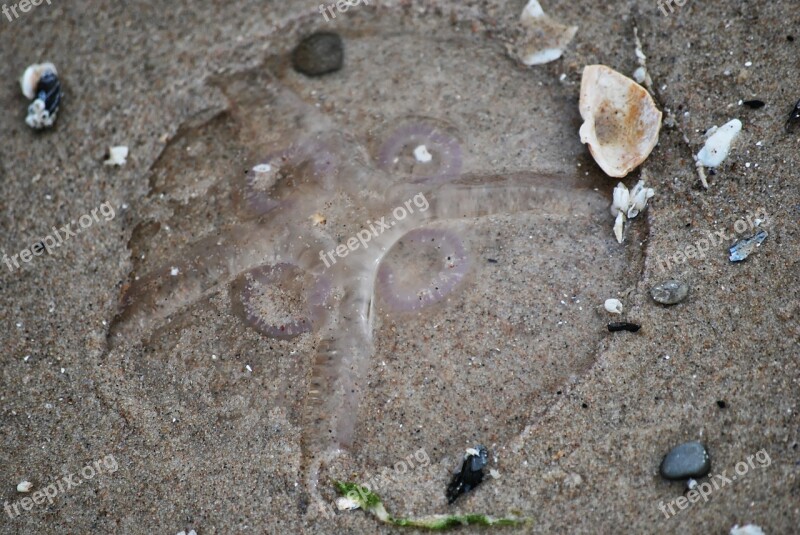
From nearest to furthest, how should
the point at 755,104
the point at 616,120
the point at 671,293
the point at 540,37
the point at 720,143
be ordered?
the point at 671,293
the point at 720,143
the point at 755,104
the point at 616,120
the point at 540,37

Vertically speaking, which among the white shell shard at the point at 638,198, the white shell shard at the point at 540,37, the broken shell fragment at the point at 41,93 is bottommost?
the white shell shard at the point at 638,198

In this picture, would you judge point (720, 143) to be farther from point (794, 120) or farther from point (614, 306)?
point (614, 306)

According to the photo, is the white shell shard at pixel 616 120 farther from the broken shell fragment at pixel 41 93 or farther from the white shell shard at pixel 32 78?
the white shell shard at pixel 32 78

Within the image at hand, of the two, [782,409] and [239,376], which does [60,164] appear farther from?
[782,409]

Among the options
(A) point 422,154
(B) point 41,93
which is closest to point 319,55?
(A) point 422,154

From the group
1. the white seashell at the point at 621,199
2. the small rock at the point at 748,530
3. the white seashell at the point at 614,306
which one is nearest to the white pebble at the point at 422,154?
the white seashell at the point at 621,199

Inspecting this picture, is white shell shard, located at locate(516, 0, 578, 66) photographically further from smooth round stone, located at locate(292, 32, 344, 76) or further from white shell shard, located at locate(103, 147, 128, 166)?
white shell shard, located at locate(103, 147, 128, 166)

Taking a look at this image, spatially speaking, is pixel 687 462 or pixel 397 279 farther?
pixel 397 279
